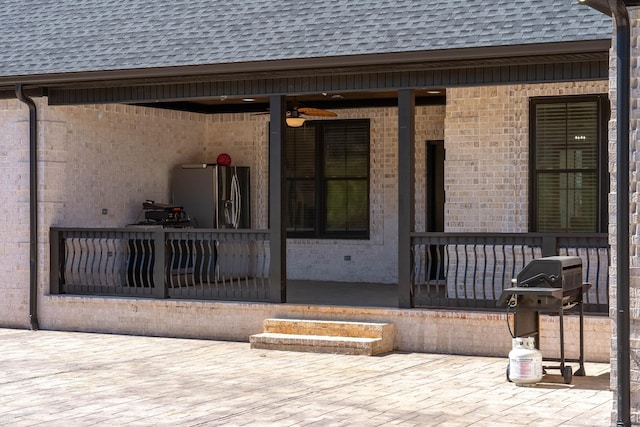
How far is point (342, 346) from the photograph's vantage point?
38.8 feet

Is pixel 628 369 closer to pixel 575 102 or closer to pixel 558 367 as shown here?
pixel 558 367

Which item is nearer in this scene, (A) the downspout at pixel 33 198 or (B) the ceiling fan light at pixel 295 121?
(A) the downspout at pixel 33 198

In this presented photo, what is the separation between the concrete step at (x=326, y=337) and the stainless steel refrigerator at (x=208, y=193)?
4504mm

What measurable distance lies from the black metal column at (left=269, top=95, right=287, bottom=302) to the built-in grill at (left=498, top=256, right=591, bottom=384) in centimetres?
339

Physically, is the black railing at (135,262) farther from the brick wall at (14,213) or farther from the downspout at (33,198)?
the brick wall at (14,213)

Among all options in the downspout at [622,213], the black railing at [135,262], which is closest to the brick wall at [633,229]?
the downspout at [622,213]

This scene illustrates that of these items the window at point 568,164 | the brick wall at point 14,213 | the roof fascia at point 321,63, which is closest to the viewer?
the roof fascia at point 321,63

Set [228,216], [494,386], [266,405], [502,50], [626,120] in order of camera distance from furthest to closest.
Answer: [228,216], [502,50], [494,386], [266,405], [626,120]

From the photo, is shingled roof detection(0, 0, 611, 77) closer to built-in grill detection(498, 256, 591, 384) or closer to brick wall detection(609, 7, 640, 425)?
built-in grill detection(498, 256, 591, 384)

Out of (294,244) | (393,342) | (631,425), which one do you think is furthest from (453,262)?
(631,425)

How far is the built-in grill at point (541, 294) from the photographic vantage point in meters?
9.84

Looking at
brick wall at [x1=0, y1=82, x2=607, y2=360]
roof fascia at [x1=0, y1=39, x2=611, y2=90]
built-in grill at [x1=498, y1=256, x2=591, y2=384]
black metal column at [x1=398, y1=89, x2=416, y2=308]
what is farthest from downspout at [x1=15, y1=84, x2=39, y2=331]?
built-in grill at [x1=498, y1=256, x2=591, y2=384]

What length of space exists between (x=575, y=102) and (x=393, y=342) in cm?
369

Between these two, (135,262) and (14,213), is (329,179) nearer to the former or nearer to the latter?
(135,262)
